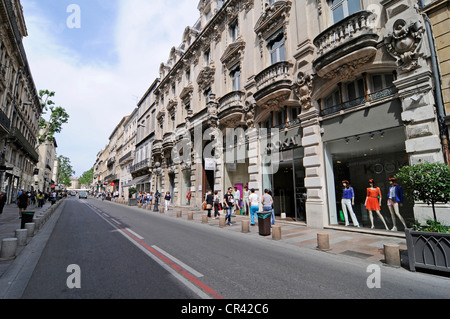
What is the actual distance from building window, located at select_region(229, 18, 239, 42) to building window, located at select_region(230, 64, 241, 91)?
2.77m

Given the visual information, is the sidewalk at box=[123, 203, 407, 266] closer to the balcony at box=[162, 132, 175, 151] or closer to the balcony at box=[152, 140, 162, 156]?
the balcony at box=[162, 132, 175, 151]

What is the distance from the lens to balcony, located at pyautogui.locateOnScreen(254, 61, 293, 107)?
12.6 meters

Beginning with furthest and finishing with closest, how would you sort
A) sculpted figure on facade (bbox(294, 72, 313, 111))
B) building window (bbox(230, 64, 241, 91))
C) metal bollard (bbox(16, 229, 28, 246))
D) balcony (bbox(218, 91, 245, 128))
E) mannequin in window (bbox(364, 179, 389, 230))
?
building window (bbox(230, 64, 241, 91)), balcony (bbox(218, 91, 245, 128)), sculpted figure on facade (bbox(294, 72, 313, 111)), mannequin in window (bbox(364, 179, 389, 230)), metal bollard (bbox(16, 229, 28, 246))

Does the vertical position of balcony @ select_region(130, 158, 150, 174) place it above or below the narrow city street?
above

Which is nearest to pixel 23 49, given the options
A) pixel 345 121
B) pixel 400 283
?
pixel 345 121

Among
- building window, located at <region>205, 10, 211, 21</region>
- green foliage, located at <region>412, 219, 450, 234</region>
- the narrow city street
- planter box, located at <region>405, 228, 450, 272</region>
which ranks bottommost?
the narrow city street

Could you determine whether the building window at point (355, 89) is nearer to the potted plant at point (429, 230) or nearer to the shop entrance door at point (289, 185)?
the shop entrance door at point (289, 185)

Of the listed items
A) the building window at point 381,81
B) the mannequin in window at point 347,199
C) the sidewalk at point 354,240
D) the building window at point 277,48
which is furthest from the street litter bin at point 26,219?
the building window at point 277,48

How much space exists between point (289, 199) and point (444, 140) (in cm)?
768

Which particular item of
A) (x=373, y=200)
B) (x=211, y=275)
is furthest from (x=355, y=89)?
(x=211, y=275)

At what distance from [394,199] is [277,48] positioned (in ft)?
35.3

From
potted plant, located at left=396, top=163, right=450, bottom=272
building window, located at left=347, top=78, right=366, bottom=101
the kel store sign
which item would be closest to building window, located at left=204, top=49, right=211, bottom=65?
the kel store sign

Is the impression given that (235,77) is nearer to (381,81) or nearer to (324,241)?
(381,81)

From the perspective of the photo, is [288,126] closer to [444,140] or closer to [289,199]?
[289,199]
